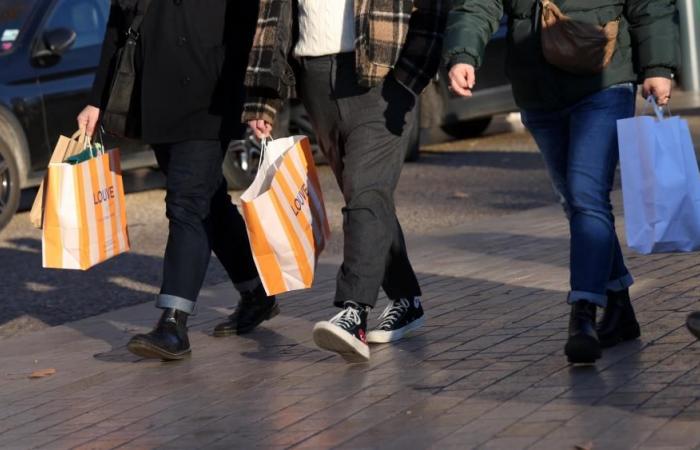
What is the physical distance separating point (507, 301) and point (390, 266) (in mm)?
893

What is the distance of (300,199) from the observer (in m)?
6.16

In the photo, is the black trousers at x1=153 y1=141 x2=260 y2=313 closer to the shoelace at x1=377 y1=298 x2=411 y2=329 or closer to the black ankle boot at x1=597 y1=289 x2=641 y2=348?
the shoelace at x1=377 y1=298 x2=411 y2=329

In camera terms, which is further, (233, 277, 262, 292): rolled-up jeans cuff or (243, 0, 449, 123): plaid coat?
(233, 277, 262, 292): rolled-up jeans cuff

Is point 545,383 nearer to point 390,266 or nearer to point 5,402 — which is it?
point 390,266

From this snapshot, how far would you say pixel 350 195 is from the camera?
5.99 metres

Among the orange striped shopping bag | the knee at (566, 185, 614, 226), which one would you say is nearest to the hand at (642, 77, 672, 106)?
the knee at (566, 185, 614, 226)

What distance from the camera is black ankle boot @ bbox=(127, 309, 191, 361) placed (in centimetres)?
626

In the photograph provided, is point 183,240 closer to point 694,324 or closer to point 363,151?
point 363,151

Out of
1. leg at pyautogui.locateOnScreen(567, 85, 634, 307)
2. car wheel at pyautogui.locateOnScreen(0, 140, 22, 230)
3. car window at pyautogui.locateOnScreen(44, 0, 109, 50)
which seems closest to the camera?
leg at pyautogui.locateOnScreen(567, 85, 634, 307)

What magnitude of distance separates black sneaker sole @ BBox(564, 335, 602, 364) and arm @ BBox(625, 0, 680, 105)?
2.83 feet

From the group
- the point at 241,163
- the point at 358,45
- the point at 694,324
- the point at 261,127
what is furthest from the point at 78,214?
the point at 241,163

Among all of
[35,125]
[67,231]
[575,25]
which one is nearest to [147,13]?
[67,231]

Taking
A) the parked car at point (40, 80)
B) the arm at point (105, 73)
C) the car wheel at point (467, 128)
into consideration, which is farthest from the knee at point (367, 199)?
the car wheel at point (467, 128)

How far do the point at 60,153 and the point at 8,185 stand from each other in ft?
15.3
